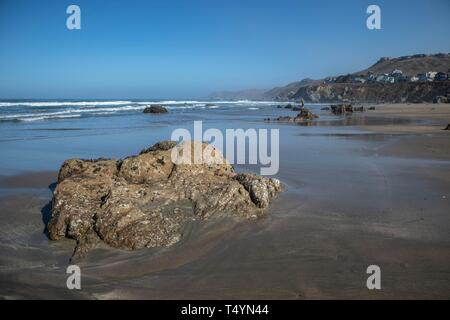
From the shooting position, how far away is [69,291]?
3.92m

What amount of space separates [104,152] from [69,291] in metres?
9.21

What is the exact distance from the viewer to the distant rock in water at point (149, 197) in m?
5.10

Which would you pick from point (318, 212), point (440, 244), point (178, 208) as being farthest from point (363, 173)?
point (178, 208)

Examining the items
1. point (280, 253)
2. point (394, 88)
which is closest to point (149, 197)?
point (280, 253)

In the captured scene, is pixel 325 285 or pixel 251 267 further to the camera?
pixel 251 267

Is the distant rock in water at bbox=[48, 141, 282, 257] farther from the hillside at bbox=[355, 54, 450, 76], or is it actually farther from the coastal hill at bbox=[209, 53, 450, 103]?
the hillside at bbox=[355, 54, 450, 76]

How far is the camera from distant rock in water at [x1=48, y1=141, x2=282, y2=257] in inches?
201
